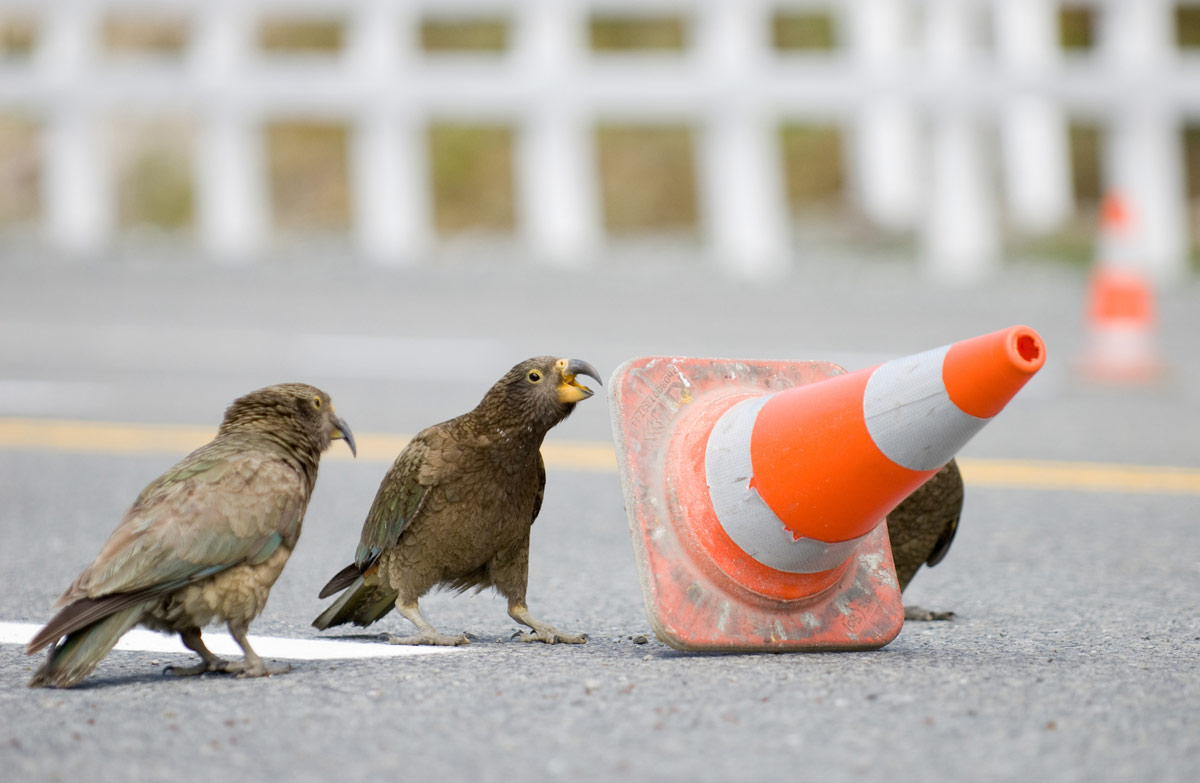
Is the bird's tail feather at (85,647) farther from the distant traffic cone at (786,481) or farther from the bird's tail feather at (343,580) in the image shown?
the distant traffic cone at (786,481)

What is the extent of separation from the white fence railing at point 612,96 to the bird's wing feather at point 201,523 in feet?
25.4

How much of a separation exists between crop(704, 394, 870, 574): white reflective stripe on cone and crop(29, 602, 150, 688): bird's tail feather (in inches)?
52.2

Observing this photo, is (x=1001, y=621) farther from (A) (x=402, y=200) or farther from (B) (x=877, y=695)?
(A) (x=402, y=200)

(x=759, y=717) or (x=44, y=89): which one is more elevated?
(x=44, y=89)

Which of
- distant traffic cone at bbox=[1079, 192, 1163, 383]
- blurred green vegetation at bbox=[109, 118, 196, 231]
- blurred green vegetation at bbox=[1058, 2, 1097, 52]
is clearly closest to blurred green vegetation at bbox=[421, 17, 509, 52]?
blurred green vegetation at bbox=[109, 118, 196, 231]

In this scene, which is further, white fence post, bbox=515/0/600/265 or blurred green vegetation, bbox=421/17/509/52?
blurred green vegetation, bbox=421/17/509/52

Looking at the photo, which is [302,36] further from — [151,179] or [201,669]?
[201,669]

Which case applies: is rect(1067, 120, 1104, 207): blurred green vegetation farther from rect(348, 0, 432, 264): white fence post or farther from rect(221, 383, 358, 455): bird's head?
rect(221, 383, 358, 455): bird's head

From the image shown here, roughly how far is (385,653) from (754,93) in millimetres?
7814

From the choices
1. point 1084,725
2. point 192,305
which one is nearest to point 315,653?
point 1084,725

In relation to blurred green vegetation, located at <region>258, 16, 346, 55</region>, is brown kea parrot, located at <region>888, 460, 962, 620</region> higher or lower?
lower

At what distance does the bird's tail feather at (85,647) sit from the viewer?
10.5 feet

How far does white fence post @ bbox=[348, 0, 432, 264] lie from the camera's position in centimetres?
1102

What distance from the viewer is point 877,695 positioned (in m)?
3.09
